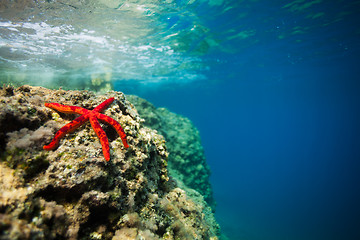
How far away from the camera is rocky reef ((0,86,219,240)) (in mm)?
1768

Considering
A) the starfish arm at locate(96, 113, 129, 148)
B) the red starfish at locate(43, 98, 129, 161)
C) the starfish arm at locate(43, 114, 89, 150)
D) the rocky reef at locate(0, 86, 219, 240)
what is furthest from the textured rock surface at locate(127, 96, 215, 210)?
the starfish arm at locate(43, 114, 89, 150)

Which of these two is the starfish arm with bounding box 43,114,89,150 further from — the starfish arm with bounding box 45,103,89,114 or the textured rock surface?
the textured rock surface

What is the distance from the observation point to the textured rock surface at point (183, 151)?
401 inches

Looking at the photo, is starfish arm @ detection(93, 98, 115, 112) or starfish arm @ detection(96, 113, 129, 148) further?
starfish arm @ detection(93, 98, 115, 112)

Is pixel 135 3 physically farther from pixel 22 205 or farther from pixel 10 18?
pixel 22 205

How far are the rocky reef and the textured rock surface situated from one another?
6957 mm

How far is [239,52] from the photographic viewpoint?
2005 centimetres

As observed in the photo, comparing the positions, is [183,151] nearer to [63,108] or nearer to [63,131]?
[63,108]

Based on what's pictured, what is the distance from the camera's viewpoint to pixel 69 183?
2.10 metres

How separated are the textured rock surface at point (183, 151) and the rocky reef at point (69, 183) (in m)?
6.96

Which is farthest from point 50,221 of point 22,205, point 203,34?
point 203,34

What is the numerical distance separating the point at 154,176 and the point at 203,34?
14749mm

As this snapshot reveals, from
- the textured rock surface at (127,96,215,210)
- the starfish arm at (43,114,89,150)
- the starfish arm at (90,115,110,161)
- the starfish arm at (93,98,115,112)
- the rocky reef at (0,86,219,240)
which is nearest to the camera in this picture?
the rocky reef at (0,86,219,240)

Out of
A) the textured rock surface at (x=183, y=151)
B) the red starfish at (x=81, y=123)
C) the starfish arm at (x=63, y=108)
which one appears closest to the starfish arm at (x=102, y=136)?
the red starfish at (x=81, y=123)
